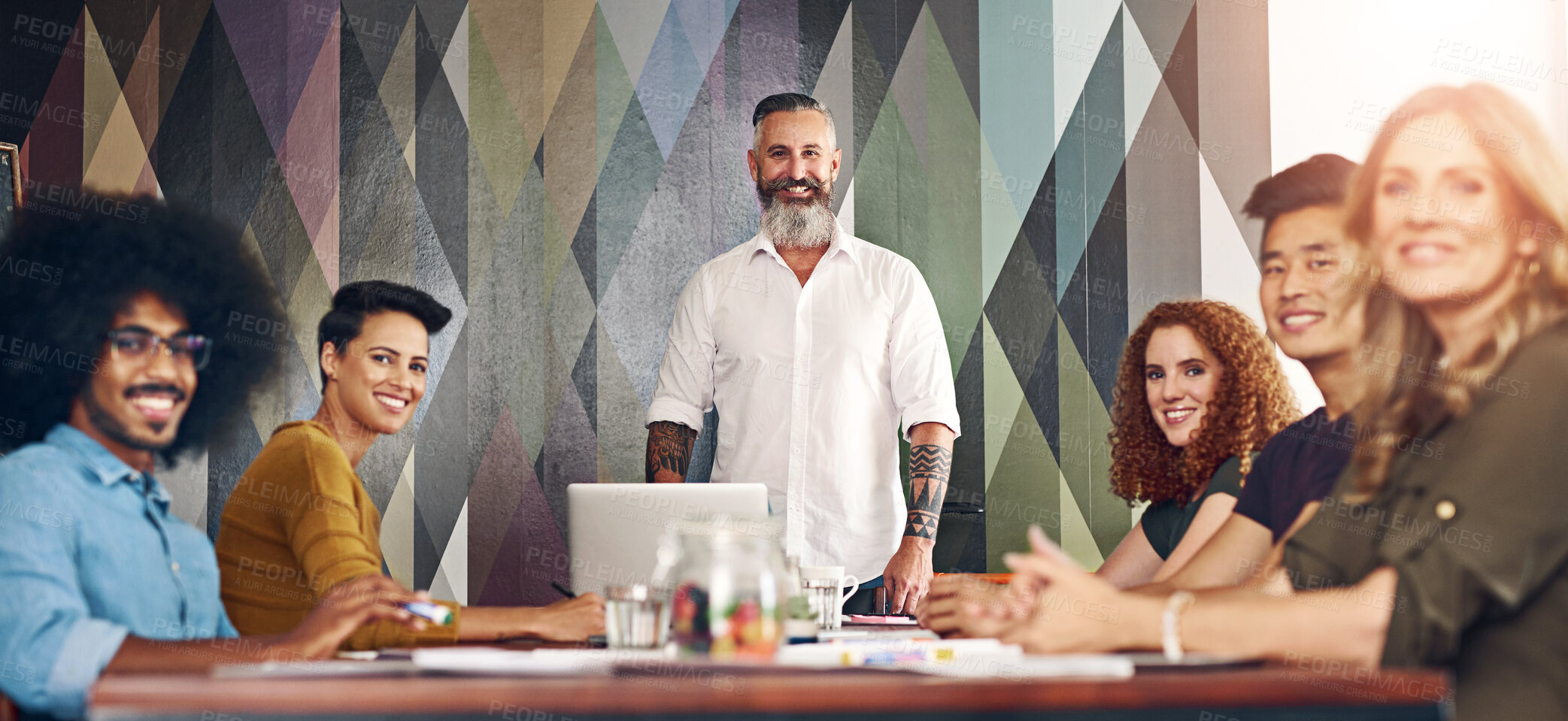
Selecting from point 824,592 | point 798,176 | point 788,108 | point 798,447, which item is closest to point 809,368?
point 798,447

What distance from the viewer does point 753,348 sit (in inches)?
136

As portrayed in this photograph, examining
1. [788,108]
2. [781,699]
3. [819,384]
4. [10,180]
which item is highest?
[788,108]

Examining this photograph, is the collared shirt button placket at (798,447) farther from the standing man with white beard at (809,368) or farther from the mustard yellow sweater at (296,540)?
the mustard yellow sweater at (296,540)

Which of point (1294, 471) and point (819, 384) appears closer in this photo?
point (1294, 471)

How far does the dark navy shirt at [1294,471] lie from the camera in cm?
193

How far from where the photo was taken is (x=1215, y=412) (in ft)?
8.31

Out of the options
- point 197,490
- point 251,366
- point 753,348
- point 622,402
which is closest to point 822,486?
point 753,348

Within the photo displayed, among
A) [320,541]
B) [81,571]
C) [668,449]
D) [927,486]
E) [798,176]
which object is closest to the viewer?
[81,571]

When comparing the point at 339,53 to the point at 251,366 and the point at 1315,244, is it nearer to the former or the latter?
the point at 251,366

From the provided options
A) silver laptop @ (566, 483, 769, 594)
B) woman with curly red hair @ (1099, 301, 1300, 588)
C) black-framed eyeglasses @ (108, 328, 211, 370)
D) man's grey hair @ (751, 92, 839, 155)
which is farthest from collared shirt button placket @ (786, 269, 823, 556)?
black-framed eyeglasses @ (108, 328, 211, 370)

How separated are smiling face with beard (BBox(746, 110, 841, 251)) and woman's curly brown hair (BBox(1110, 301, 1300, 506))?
114 cm

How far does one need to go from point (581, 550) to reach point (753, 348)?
1.44 metres

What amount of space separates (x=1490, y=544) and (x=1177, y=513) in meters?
1.20

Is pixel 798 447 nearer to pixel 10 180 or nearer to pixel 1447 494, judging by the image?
pixel 1447 494
